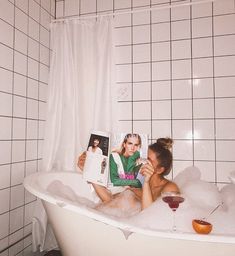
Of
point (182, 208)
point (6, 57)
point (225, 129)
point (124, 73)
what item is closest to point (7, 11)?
point (6, 57)

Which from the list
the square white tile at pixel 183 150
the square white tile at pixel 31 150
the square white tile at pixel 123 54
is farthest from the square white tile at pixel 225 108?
the square white tile at pixel 31 150

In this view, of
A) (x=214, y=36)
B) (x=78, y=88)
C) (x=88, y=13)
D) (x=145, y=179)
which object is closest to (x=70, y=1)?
(x=88, y=13)

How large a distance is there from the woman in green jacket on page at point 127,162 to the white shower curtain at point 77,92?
406mm

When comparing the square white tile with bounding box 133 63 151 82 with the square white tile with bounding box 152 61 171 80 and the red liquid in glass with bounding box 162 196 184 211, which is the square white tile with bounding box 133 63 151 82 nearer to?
the square white tile with bounding box 152 61 171 80

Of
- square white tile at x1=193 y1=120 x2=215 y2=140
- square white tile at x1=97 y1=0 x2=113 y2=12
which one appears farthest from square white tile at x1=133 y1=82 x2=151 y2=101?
square white tile at x1=97 y1=0 x2=113 y2=12

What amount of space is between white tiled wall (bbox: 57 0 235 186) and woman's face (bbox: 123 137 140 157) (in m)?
0.51

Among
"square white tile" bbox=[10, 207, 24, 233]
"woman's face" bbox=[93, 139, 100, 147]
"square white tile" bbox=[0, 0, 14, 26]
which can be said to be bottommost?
"square white tile" bbox=[10, 207, 24, 233]

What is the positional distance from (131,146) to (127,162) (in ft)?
0.30

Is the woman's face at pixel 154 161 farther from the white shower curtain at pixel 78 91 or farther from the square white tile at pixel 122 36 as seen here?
the square white tile at pixel 122 36

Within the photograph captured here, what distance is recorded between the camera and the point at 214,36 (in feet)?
5.72

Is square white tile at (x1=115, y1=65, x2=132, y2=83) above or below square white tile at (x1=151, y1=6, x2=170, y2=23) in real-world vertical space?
below

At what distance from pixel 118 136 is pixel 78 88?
632 millimetres

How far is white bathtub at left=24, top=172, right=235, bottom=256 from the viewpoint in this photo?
36.1 inches

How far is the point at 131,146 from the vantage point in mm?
1353
